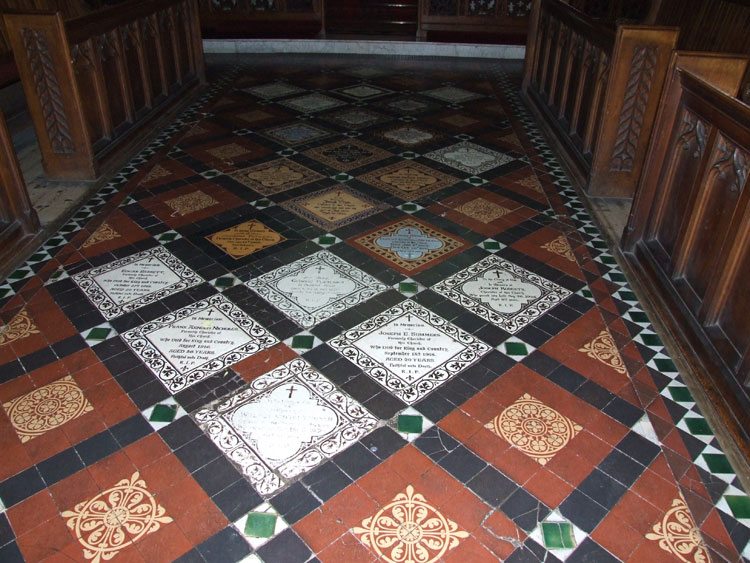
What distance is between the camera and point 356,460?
1.94 meters

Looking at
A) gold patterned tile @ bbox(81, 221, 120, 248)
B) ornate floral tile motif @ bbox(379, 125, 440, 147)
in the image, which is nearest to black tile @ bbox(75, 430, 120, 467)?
gold patterned tile @ bbox(81, 221, 120, 248)

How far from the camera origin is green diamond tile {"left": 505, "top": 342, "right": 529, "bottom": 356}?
7.93 ft

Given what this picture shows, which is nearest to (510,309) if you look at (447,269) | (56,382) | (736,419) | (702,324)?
(447,269)

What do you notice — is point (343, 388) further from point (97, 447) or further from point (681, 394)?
point (681, 394)

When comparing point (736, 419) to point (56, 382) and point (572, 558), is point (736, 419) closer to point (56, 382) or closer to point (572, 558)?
point (572, 558)

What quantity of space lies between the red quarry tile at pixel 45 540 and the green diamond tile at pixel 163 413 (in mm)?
444

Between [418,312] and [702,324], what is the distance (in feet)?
3.76

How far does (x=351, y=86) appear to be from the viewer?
6.04 metres

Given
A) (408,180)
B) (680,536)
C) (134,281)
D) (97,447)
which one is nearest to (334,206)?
(408,180)

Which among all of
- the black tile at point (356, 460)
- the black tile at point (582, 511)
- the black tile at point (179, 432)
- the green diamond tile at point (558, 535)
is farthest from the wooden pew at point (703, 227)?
the black tile at point (179, 432)

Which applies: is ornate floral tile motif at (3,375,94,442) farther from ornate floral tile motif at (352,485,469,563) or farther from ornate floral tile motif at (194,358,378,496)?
ornate floral tile motif at (352,485,469,563)

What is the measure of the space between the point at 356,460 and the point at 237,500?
0.40 m

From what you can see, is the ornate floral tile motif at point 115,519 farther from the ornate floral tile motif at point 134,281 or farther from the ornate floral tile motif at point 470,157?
the ornate floral tile motif at point 470,157

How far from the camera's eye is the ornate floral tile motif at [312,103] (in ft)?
17.6
